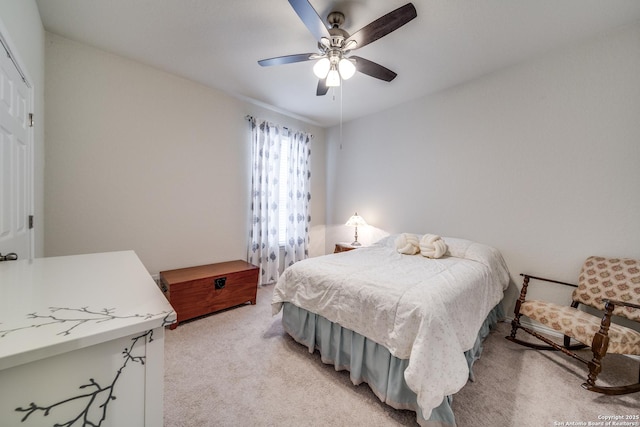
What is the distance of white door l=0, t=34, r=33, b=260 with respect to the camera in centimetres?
125

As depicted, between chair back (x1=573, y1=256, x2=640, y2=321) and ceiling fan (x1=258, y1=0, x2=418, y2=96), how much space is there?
7.72ft

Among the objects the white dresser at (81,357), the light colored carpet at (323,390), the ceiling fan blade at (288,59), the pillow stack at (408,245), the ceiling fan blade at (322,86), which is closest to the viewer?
the white dresser at (81,357)

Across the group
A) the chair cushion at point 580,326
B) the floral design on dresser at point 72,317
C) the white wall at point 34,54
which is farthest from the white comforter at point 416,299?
the white wall at point 34,54

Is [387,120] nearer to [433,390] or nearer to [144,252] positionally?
[433,390]

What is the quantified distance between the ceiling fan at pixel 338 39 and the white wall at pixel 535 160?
1367mm

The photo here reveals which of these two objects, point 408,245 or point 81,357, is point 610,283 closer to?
point 408,245

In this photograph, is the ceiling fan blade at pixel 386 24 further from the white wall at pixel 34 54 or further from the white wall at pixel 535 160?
the white wall at pixel 34 54

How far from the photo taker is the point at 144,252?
2588 mm

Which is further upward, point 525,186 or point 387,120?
point 387,120

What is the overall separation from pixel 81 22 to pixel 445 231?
4060 millimetres

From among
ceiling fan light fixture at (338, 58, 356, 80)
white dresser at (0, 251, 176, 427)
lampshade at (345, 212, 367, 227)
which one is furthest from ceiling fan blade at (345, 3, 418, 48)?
lampshade at (345, 212, 367, 227)

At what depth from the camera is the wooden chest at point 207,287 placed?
2.36 meters

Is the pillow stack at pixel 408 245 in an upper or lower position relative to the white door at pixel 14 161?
lower

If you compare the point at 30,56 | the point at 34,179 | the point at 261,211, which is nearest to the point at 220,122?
the point at 261,211
